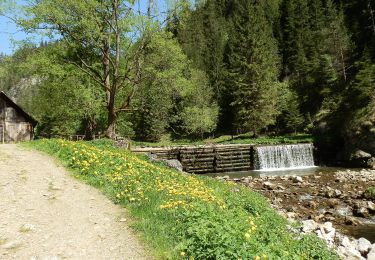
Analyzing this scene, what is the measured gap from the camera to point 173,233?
6391 millimetres

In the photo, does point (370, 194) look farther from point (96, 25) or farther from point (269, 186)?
point (96, 25)

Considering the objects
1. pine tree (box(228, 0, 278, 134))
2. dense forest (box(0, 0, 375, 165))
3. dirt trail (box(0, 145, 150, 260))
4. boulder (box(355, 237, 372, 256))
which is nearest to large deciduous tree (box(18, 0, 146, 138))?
dense forest (box(0, 0, 375, 165))

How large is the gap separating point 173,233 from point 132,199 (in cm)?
214

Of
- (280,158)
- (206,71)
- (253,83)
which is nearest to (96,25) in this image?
(280,158)

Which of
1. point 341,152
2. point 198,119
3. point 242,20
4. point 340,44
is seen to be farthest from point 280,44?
point 198,119

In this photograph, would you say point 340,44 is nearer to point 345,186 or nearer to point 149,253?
point 345,186

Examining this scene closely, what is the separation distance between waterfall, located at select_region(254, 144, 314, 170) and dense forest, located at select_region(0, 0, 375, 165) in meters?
3.62

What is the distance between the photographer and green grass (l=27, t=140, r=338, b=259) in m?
5.49

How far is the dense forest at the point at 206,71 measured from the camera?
24.3 m

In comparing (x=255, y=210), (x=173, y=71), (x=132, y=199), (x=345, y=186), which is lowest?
(x=345, y=186)

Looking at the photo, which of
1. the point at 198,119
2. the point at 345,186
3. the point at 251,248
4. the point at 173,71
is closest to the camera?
the point at 251,248

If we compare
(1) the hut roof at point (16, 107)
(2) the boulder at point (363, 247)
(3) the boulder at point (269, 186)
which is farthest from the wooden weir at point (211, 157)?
(2) the boulder at point (363, 247)

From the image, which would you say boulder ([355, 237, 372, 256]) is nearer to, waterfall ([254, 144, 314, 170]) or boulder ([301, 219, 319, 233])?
boulder ([301, 219, 319, 233])

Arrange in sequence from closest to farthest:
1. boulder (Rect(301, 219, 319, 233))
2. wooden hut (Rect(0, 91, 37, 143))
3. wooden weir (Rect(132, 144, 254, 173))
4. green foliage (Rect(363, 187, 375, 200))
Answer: boulder (Rect(301, 219, 319, 233))
green foliage (Rect(363, 187, 375, 200))
wooden weir (Rect(132, 144, 254, 173))
wooden hut (Rect(0, 91, 37, 143))
